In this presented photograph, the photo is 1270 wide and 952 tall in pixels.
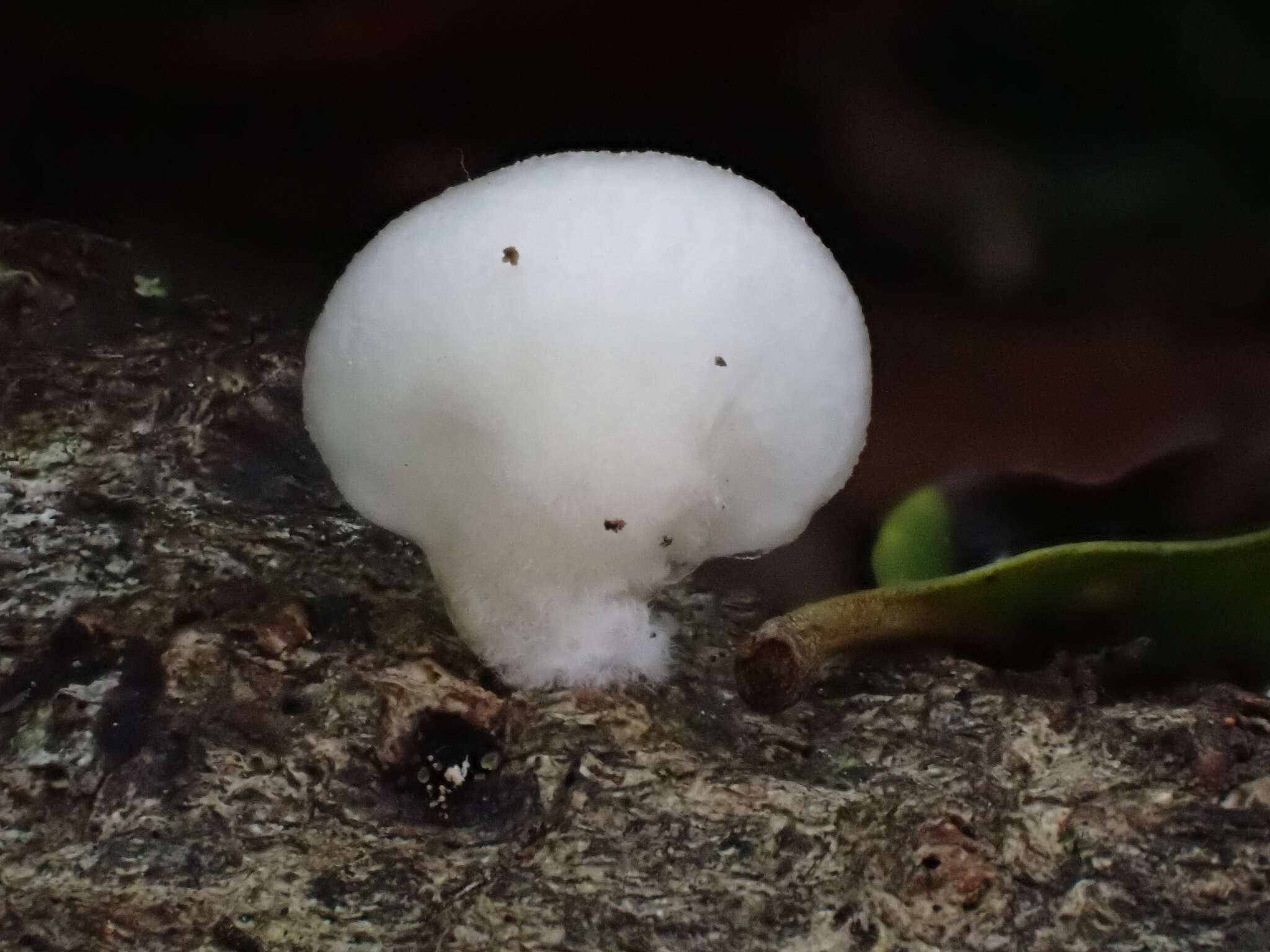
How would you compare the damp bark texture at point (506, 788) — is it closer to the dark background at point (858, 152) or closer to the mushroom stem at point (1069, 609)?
the mushroom stem at point (1069, 609)

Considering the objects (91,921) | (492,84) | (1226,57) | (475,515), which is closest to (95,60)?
(492,84)

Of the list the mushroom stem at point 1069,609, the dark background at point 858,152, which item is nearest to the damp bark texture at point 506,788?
the mushroom stem at point 1069,609

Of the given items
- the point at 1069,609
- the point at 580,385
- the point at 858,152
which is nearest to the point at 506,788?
the point at 580,385

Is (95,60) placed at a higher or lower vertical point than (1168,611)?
higher

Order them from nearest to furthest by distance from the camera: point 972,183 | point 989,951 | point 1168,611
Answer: point 989,951
point 1168,611
point 972,183

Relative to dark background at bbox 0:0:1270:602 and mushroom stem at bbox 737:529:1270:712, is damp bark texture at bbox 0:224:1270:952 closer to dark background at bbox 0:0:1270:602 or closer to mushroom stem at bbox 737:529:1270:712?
mushroom stem at bbox 737:529:1270:712

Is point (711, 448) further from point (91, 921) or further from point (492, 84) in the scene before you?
point (91, 921)
